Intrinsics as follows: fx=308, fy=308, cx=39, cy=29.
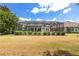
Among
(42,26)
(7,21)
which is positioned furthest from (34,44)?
(7,21)

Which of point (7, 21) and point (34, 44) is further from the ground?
point (7, 21)

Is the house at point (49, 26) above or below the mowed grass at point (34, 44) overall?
above

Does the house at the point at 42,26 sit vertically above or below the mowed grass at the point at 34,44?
above

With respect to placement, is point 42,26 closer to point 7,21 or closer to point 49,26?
point 49,26
